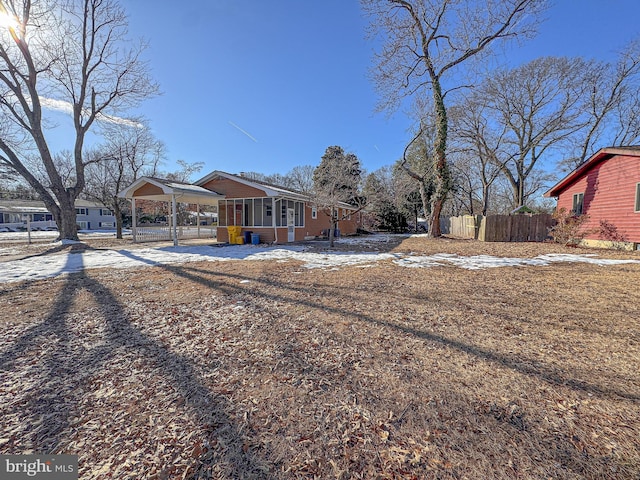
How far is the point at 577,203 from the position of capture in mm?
12148

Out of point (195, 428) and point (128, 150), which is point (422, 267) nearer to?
point (195, 428)

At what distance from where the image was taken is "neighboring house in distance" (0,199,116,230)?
2911cm

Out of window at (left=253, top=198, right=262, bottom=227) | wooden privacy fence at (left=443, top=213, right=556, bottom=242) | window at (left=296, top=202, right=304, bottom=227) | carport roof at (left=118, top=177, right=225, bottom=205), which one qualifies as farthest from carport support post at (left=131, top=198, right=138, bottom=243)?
wooden privacy fence at (left=443, top=213, right=556, bottom=242)

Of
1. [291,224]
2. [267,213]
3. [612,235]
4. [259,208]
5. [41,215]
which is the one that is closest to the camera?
[612,235]

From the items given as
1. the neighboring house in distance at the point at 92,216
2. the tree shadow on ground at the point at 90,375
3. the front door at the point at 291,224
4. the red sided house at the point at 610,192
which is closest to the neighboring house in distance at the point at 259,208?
the front door at the point at 291,224

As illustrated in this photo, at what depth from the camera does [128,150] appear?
1902cm

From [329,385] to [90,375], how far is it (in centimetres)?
215

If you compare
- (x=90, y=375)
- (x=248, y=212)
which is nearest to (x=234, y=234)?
(x=248, y=212)

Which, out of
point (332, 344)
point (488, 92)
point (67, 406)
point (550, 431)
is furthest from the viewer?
point (488, 92)

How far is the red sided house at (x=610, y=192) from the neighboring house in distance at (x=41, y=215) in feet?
143

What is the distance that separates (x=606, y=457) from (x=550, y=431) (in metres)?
0.24

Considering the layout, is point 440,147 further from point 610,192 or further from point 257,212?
point 257,212

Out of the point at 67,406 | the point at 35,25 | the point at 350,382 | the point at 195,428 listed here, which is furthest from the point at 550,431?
the point at 35,25

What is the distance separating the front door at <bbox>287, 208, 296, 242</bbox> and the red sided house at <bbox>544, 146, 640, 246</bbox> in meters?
13.5
